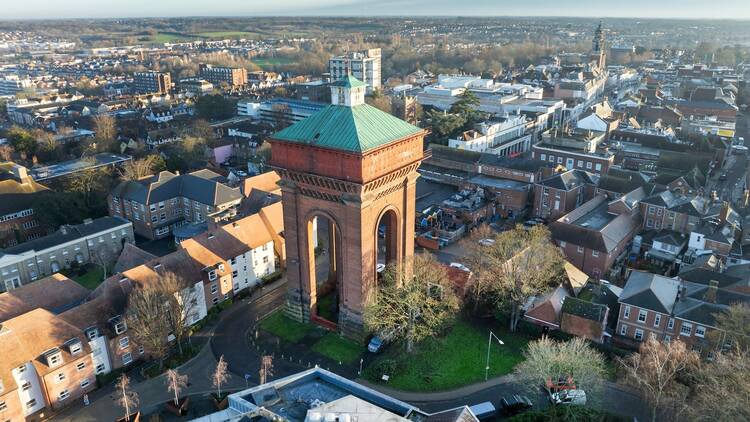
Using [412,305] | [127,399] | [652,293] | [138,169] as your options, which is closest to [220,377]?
[127,399]

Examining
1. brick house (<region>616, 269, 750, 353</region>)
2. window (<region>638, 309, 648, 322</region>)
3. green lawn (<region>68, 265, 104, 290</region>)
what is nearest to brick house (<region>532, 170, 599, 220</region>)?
brick house (<region>616, 269, 750, 353</region>)

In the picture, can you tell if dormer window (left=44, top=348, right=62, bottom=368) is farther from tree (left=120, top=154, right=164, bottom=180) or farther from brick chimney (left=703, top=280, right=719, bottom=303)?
brick chimney (left=703, top=280, right=719, bottom=303)

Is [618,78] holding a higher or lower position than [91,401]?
higher

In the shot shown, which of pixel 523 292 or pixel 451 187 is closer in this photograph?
pixel 523 292

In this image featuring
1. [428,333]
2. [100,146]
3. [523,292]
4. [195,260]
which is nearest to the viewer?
[428,333]

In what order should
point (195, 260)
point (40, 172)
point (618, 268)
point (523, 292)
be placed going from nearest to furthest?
point (523, 292) → point (195, 260) → point (618, 268) → point (40, 172)

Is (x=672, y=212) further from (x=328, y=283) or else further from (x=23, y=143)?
(x=23, y=143)

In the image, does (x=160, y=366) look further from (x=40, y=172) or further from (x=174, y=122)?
(x=174, y=122)

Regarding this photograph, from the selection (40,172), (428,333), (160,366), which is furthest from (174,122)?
(428,333)
